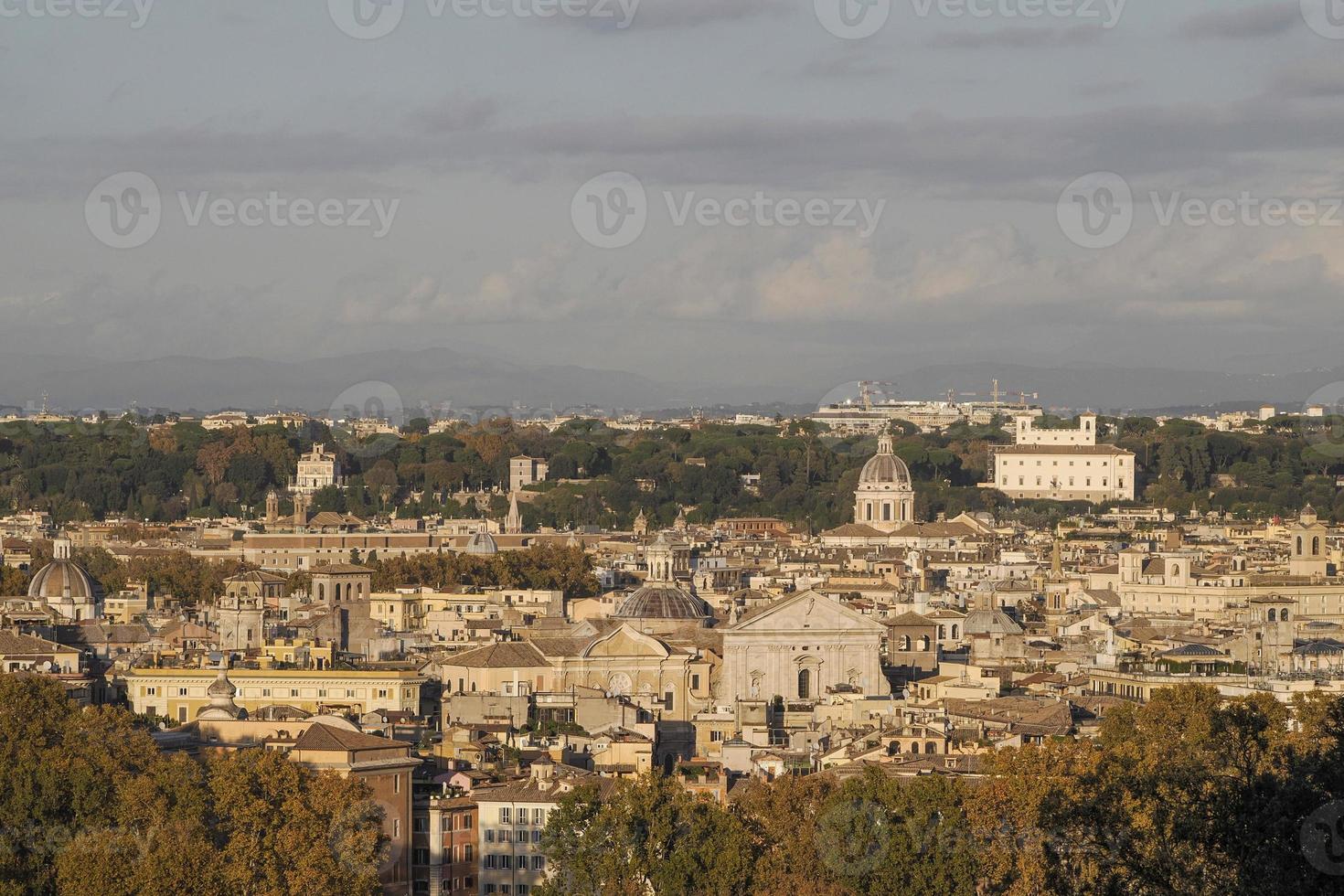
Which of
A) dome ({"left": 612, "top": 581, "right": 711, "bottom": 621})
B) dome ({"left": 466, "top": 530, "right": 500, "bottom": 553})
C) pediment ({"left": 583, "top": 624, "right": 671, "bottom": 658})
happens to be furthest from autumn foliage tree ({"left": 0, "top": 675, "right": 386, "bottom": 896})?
dome ({"left": 466, "top": 530, "right": 500, "bottom": 553})

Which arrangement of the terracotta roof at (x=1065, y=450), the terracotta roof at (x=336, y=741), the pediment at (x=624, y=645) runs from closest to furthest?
the terracotta roof at (x=336, y=741) < the pediment at (x=624, y=645) < the terracotta roof at (x=1065, y=450)

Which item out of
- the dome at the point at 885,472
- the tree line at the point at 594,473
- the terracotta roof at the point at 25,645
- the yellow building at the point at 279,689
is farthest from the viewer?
the tree line at the point at 594,473

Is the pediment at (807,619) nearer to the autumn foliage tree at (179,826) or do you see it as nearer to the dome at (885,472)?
the autumn foliage tree at (179,826)

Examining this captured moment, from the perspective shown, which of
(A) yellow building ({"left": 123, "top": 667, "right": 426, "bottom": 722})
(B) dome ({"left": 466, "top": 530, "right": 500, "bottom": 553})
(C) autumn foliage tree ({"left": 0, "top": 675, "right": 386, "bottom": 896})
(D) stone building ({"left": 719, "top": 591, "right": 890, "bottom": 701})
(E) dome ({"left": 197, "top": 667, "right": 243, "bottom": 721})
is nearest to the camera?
(C) autumn foliage tree ({"left": 0, "top": 675, "right": 386, "bottom": 896})

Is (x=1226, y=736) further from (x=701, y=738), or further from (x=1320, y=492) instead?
(x=1320, y=492)

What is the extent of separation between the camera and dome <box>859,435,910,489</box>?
329ft

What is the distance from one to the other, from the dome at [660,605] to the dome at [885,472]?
145 feet

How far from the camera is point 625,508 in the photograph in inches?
4250

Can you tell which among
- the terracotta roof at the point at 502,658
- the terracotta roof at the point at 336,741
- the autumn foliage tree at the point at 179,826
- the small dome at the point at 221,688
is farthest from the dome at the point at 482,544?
the autumn foliage tree at the point at 179,826

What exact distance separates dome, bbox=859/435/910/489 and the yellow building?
2051 inches

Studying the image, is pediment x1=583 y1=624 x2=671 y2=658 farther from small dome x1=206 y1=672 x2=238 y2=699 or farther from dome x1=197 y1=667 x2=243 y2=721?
small dome x1=206 y1=672 x2=238 y2=699

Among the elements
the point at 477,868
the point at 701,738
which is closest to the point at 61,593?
the point at 701,738

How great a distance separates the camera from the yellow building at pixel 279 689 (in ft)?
155

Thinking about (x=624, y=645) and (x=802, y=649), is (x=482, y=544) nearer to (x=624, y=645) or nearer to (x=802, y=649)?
(x=802, y=649)
